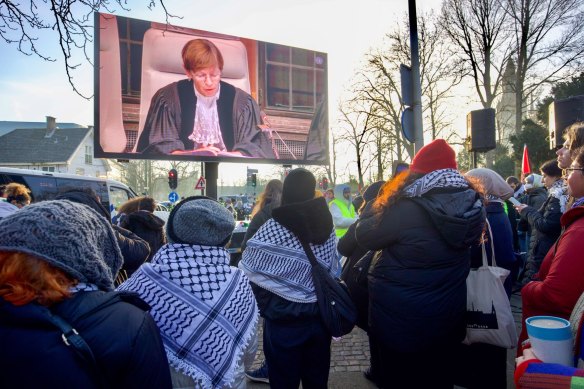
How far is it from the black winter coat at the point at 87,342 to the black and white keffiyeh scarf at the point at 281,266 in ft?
4.16

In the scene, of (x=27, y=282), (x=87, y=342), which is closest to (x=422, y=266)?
(x=87, y=342)

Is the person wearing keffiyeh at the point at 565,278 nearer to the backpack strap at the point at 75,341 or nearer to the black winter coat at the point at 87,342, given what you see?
the black winter coat at the point at 87,342

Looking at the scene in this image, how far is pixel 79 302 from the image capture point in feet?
4.12

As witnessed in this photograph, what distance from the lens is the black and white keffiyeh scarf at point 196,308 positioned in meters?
1.71

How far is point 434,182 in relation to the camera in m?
2.40

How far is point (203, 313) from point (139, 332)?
0.46 meters

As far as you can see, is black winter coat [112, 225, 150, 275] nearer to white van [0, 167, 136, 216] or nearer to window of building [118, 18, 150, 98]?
white van [0, 167, 136, 216]

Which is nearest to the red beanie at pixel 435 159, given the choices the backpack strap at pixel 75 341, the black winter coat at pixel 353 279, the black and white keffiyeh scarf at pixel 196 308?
the black winter coat at pixel 353 279

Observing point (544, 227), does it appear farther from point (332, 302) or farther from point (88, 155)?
point (88, 155)

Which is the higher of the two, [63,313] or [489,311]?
[63,313]

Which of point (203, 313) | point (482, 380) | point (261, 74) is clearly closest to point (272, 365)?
point (203, 313)

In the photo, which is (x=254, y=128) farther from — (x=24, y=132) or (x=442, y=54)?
(x=24, y=132)

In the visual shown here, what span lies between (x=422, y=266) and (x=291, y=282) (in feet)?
2.59

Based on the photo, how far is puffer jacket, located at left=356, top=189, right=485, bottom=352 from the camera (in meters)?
2.33
